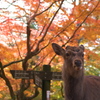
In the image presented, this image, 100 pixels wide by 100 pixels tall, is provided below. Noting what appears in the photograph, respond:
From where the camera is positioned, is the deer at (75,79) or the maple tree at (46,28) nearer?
the deer at (75,79)

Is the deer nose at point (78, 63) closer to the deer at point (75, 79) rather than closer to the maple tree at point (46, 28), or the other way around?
the deer at point (75, 79)

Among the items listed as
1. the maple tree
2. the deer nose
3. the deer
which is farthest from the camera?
the maple tree

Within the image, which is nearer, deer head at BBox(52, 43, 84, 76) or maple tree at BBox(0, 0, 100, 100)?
deer head at BBox(52, 43, 84, 76)

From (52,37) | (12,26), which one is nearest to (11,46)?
(12,26)

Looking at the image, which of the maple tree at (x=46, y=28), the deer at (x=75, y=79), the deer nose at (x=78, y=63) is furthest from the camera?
the maple tree at (x=46, y=28)

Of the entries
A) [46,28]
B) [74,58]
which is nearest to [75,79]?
[74,58]

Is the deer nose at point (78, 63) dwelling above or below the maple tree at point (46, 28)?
below

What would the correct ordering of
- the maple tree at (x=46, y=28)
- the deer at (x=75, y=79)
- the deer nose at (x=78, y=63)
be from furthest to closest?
the maple tree at (x=46, y=28) → the deer at (x=75, y=79) → the deer nose at (x=78, y=63)

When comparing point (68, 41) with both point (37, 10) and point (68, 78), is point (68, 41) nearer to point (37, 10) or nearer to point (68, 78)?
point (37, 10)

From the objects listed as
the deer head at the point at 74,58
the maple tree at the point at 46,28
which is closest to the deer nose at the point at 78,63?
the deer head at the point at 74,58

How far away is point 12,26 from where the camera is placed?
274 inches

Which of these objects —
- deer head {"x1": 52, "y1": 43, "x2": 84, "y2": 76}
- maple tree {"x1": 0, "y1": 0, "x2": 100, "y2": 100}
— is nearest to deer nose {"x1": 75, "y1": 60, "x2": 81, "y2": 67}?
deer head {"x1": 52, "y1": 43, "x2": 84, "y2": 76}

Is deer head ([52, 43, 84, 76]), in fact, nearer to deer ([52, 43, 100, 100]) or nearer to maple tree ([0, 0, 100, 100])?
deer ([52, 43, 100, 100])

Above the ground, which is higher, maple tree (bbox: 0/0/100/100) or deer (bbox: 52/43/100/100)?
maple tree (bbox: 0/0/100/100)
